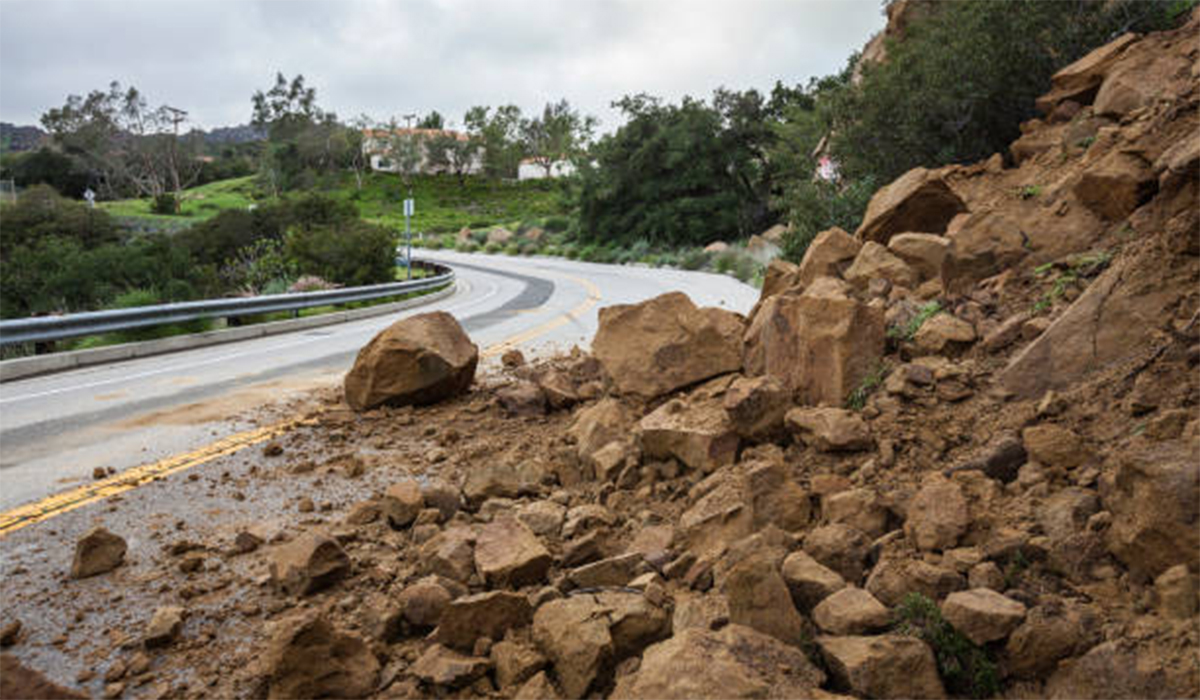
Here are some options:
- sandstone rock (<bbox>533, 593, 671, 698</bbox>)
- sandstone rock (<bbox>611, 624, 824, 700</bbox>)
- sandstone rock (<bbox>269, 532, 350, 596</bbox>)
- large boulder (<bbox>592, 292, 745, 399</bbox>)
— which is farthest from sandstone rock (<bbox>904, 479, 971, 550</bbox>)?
sandstone rock (<bbox>269, 532, 350, 596</bbox>)

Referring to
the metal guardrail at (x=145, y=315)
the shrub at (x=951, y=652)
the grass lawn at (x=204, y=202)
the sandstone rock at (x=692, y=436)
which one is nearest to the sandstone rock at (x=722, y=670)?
the shrub at (x=951, y=652)

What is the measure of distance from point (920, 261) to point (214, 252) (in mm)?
35808

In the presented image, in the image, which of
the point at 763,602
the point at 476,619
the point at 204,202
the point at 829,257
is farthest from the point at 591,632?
the point at 204,202

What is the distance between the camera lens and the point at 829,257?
7527 mm

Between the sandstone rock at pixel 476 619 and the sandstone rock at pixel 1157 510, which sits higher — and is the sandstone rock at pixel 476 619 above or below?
below

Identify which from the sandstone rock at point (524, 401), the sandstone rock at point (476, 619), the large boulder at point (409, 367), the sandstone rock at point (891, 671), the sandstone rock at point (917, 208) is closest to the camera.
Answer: the sandstone rock at point (891, 671)

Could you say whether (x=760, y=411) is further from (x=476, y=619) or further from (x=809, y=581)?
(x=476, y=619)

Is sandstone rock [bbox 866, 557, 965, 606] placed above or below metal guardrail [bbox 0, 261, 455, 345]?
above

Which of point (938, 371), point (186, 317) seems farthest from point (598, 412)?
point (186, 317)

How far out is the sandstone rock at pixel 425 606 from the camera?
329 centimetres

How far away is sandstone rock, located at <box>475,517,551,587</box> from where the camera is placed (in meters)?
3.54

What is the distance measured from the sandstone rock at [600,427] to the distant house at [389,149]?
114401 millimetres

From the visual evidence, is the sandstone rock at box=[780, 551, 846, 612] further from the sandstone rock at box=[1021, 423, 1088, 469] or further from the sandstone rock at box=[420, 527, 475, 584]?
the sandstone rock at box=[420, 527, 475, 584]

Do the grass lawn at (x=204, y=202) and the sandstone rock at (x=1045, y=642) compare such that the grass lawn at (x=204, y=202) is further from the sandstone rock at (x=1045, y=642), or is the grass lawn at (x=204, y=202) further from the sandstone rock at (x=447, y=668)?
the sandstone rock at (x=1045, y=642)
